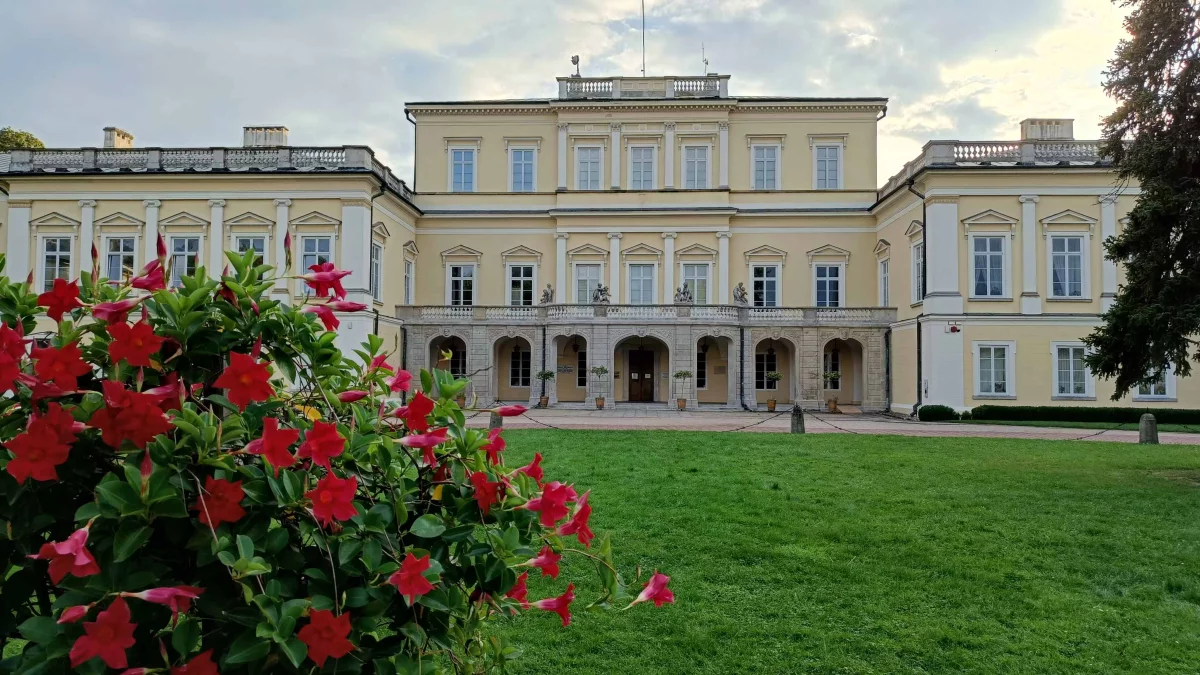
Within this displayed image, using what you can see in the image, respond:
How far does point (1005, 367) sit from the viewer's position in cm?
2645

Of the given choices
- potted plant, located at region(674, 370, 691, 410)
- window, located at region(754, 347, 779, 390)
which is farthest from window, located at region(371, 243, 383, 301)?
window, located at region(754, 347, 779, 390)

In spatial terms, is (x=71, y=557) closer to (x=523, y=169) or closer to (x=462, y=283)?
(x=462, y=283)

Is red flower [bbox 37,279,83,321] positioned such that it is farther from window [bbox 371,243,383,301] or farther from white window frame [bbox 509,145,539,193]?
white window frame [bbox 509,145,539,193]

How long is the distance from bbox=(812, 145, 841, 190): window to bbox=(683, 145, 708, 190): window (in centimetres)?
524

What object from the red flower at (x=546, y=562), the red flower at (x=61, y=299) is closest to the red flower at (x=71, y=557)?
the red flower at (x=61, y=299)

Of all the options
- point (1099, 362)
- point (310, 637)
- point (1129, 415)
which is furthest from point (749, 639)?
point (1129, 415)

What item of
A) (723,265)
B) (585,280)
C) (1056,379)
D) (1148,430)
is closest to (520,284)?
(585,280)

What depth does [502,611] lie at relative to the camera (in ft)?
6.53

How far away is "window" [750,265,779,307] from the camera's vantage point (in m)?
33.6

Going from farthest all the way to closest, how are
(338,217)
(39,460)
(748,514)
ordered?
(338,217), (748,514), (39,460)

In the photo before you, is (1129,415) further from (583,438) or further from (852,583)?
(852,583)

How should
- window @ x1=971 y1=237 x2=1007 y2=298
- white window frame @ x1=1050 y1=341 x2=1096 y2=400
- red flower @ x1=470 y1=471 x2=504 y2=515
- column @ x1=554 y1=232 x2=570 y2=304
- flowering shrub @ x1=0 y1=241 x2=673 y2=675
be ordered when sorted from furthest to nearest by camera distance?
column @ x1=554 y1=232 x2=570 y2=304, window @ x1=971 y1=237 x2=1007 y2=298, white window frame @ x1=1050 y1=341 x2=1096 y2=400, red flower @ x1=470 y1=471 x2=504 y2=515, flowering shrub @ x1=0 y1=241 x2=673 y2=675

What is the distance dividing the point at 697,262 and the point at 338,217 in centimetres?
1585

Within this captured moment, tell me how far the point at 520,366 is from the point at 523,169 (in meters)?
9.53
